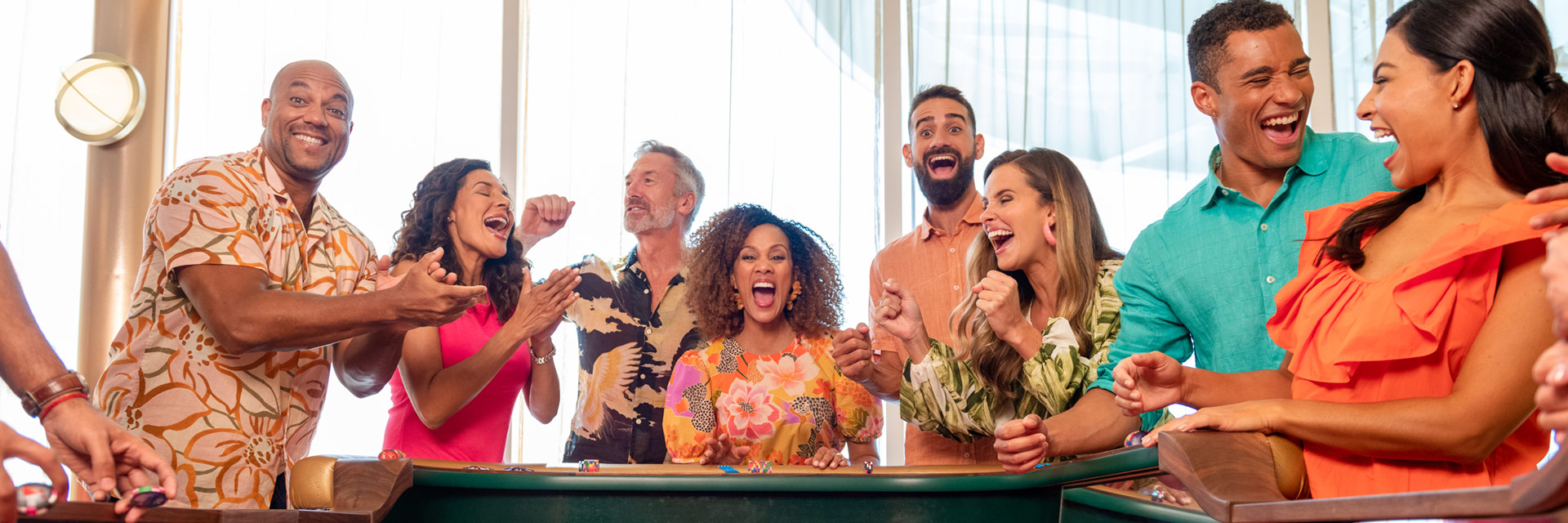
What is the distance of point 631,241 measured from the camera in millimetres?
3906

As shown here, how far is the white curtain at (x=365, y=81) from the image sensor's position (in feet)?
13.1

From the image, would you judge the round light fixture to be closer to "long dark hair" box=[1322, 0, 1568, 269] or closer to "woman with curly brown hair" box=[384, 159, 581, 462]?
"woman with curly brown hair" box=[384, 159, 581, 462]

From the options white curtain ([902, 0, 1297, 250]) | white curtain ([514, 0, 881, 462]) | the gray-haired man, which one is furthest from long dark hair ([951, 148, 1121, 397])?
white curtain ([902, 0, 1297, 250])

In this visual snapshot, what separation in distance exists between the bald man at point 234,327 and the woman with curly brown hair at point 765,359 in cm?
81

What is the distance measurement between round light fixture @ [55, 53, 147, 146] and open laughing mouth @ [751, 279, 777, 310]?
272cm

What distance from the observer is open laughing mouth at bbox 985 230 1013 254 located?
7.44ft

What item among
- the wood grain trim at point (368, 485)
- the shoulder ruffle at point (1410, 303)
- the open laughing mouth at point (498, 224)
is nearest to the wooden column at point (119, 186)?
the open laughing mouth at point (498, 224)

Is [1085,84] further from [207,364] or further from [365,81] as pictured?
[207,364]

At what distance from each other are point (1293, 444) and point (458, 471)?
1.33 metres

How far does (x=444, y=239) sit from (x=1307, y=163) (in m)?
2.17

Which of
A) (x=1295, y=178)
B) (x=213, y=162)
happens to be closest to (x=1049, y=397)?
(x=1295, y=178)

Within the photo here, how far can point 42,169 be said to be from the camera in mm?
3840

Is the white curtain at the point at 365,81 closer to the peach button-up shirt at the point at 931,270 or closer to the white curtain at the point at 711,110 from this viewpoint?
the white curtain at the point at 711,110

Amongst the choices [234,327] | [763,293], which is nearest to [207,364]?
[234,327]
